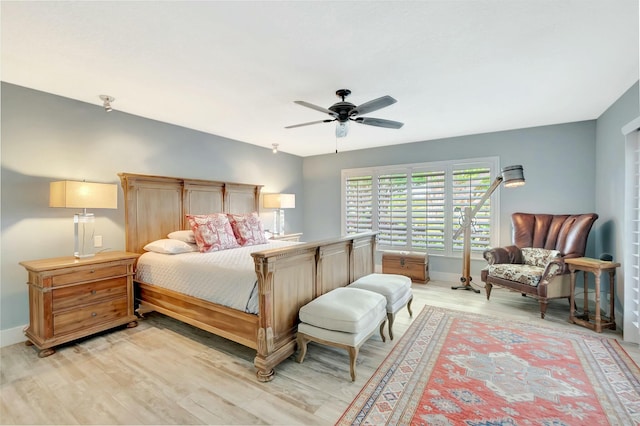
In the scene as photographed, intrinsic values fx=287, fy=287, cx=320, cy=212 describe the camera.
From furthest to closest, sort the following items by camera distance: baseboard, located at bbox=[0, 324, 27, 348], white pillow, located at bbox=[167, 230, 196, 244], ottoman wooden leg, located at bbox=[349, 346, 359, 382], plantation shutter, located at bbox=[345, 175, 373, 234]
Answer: plantation shutter, located at bbox=[345, 175, 373, 234]
white pillow, located at bbox=[167, 230, 196, 244]
baseboard, located at bbox=[0, 324, 27, 348]
ottoman wooden leg, located at bbox=[349, 346, 359, 382]

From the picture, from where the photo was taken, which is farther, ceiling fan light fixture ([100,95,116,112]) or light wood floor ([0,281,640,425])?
ceiling fan light fixture ([100,95,116,112])

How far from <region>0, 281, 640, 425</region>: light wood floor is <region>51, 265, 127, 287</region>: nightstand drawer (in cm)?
65

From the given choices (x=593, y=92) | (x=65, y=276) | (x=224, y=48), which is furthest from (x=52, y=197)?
(x=593, y=92)

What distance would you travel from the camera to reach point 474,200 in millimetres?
4883

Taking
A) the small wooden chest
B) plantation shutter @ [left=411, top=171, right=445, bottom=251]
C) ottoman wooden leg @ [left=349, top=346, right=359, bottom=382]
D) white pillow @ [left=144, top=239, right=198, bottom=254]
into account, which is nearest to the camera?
ottoman wooden leg @ [left=349, top=346, right=359, bottom=382]

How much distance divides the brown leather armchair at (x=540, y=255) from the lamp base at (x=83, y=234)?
199 inches

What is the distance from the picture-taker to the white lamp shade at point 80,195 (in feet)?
9.41

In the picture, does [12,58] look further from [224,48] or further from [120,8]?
[224,48]

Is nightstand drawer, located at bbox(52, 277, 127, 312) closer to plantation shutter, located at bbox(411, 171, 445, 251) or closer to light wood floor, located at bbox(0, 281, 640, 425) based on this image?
light wood floor, located at bbox(0, 281, 640, 425)

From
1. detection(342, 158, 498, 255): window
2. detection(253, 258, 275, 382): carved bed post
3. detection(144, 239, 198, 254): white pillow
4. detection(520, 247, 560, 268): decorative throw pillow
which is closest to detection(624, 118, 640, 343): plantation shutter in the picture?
detection(520, 247, 560, 268): decorative throw pillow

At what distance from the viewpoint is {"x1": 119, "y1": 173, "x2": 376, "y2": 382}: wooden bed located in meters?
2.33

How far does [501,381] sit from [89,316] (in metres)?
3.87

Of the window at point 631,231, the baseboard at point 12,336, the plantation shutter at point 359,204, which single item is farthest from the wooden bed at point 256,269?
the window at point 631,231

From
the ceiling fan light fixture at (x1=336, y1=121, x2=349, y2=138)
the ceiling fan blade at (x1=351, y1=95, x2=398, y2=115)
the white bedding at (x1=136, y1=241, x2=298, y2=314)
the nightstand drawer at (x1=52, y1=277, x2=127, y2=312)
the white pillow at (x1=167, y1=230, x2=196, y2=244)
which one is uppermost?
the ceiling fan blade at (x1=351, y1=95, x2=398, y2=115)
